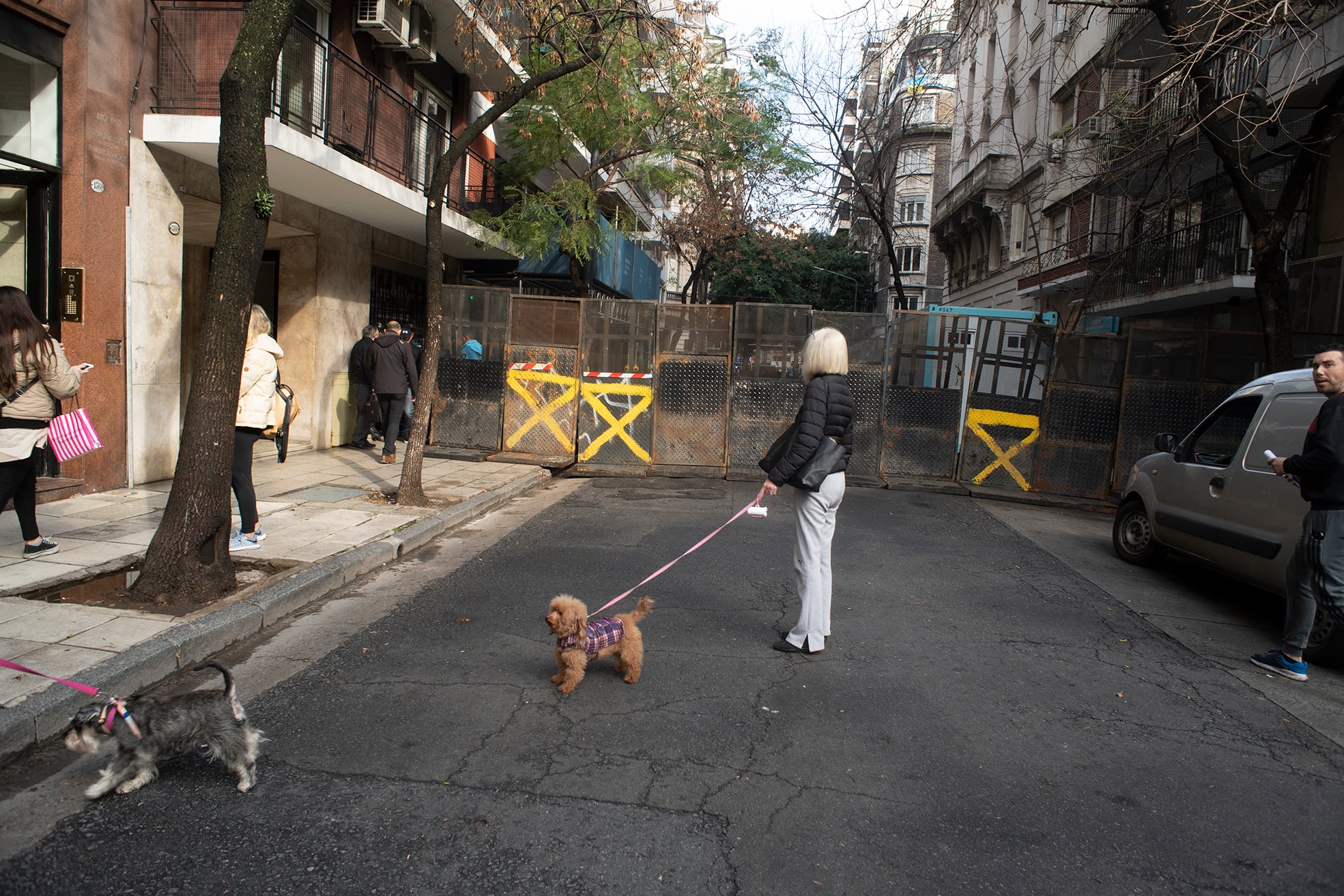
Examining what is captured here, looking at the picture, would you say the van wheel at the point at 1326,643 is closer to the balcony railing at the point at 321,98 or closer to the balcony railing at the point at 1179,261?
the balcony railing at the point at 321,98

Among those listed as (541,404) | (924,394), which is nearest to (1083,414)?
(924,394)

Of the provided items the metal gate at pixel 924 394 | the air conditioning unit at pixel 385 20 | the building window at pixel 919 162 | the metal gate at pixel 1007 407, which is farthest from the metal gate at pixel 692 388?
the building window at pixel 919 162

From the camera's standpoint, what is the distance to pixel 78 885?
2621 millimetres

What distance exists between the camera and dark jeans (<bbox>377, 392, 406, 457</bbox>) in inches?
486

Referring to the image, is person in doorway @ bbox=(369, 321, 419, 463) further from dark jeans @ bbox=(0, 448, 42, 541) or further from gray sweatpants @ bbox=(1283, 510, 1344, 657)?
gray sweatpants @ bbox=(1283, 510, 1344, 657)

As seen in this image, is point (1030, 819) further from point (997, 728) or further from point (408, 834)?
point (408, 834)

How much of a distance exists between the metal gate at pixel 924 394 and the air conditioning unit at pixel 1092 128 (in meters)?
9.95

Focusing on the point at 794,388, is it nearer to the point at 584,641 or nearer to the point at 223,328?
the point at 223,328

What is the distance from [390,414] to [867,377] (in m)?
7.01

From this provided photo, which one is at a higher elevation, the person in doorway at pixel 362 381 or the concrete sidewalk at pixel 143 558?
the person in doorway at pixel 362 381

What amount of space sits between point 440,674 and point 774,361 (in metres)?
8.75

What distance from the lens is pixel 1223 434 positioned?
693cm

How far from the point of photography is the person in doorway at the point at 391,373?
12.2 m

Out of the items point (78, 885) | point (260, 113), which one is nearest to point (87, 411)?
point (260, 113)
